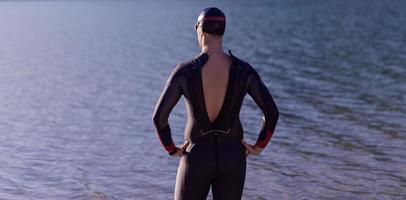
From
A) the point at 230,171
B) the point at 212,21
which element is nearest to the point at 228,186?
the point at 230,171

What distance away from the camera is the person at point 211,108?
6.60 m

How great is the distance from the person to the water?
544cm

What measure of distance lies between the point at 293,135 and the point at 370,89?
28.1 ft

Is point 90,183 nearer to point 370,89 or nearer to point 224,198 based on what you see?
point 224,198

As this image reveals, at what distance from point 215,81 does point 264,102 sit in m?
0.58

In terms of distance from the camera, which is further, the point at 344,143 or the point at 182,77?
the point at 344,143

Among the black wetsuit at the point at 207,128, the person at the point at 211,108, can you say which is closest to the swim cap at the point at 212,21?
the person at the point at 211,108

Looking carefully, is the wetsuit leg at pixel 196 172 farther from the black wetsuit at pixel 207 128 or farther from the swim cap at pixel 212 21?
the swim cap at pixel 212 21

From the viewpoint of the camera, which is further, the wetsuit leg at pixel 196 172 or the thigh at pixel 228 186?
the thigh at pixel 228 186

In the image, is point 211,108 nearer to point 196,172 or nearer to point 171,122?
point 196,172

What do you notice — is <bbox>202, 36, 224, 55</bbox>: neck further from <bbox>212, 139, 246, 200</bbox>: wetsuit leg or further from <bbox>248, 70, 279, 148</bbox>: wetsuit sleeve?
<bbox>212, 139, 246, 200</bbox>: wetsuit leg

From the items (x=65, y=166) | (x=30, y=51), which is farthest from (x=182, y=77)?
(x=30, y=51)

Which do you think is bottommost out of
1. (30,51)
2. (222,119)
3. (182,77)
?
(30,51)

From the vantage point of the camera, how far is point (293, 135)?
17500 millimetres
